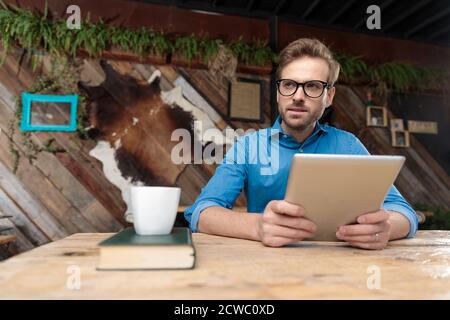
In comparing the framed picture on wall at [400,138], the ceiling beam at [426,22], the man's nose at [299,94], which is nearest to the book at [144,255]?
the man's nose at [299,94]

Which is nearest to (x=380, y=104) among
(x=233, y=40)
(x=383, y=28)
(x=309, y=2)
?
(x=383, y=28)

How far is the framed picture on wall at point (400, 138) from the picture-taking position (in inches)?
153

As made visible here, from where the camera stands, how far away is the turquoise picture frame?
2.96 meters

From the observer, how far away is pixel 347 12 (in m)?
3.79

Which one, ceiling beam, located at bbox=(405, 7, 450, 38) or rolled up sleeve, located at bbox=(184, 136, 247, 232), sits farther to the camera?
ceiling beam, located at bbox=(405, 7, 450, 38)

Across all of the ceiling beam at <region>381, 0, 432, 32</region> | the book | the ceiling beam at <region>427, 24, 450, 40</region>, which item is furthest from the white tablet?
the ceiling beam at <region>427, 24, 450, 40</region>

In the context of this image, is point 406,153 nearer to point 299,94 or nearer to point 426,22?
point 426,22

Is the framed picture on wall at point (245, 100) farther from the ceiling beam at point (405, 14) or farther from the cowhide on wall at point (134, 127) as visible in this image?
the ceiling beam at point (405, 14)

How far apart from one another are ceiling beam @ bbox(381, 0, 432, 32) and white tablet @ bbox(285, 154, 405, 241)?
145 inches

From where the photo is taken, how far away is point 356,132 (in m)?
3.83

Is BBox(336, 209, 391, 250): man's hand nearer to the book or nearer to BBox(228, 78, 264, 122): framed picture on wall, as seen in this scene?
the book

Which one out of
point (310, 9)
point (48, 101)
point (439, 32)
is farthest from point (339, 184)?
point (439, 32)

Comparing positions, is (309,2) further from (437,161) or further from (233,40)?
(437,161)
